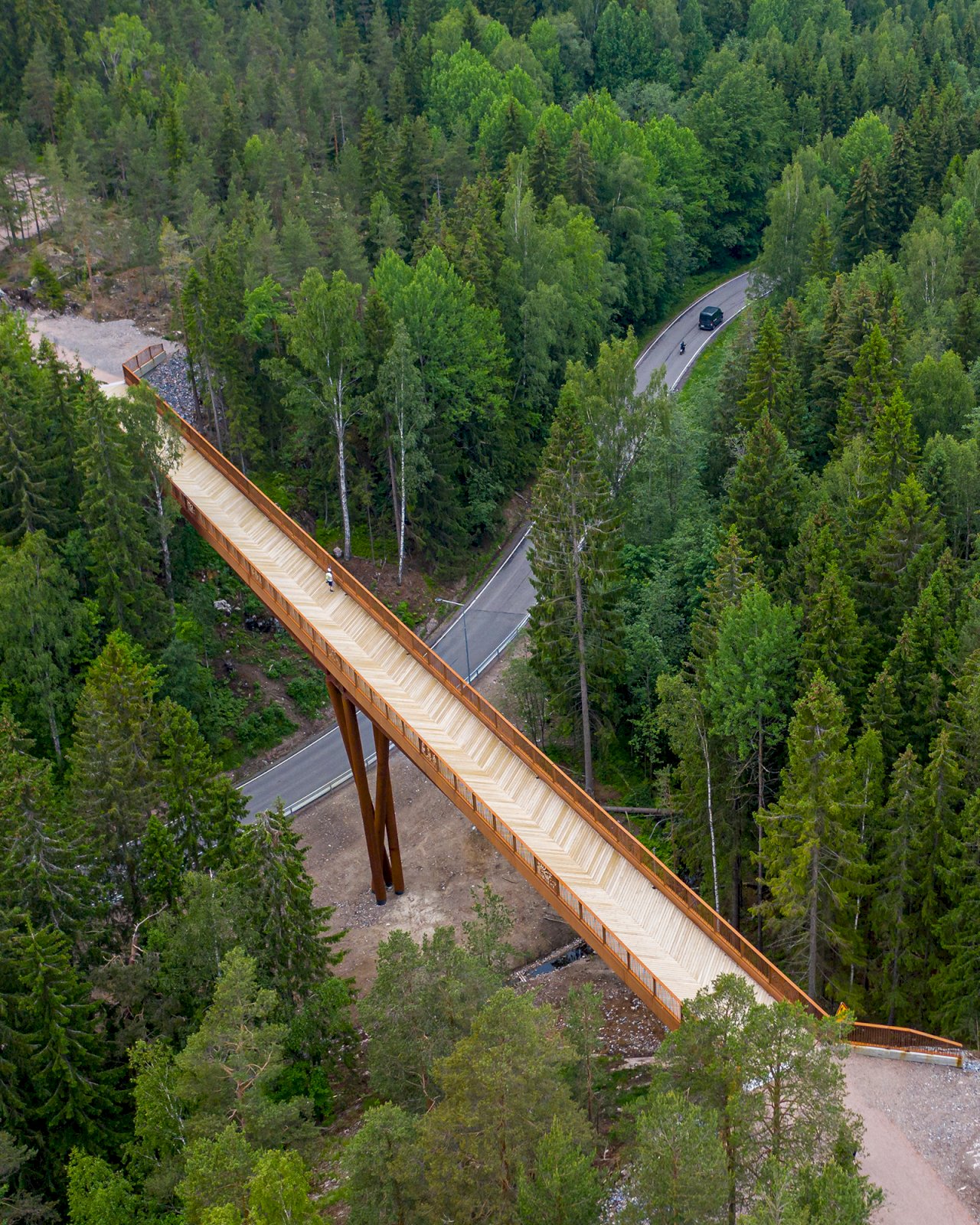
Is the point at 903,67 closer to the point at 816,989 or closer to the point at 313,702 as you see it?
the point at 313,702

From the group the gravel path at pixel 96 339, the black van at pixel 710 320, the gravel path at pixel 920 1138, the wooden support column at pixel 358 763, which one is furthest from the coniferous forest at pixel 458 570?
the wooden support column at pixel 358 763

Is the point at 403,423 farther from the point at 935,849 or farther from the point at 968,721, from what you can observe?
the point at 935,849

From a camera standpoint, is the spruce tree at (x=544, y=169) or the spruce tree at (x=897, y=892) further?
the spruce tree at (x=544, y=169)

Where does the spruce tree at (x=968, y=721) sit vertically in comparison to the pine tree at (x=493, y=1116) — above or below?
below

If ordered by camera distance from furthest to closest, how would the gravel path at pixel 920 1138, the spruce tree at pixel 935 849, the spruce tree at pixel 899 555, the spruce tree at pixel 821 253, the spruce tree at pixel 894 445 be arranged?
1. the spruce tree at pixel 821 253
2. the spruce tree at pixel 894 445
3. the spruce tree at pixel 899 555
4. the spruce tree at pixel 935 849
5. the gravel path at pixel 920 1138

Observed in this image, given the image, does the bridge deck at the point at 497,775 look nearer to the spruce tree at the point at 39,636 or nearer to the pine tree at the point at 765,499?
the spruce tree at the point at 39,636

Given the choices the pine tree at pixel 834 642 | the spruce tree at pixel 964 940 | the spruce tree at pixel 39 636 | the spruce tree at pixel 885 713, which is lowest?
the spruce tree at pixel 964 940

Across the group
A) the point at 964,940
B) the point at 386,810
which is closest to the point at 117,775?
the point at 386,810

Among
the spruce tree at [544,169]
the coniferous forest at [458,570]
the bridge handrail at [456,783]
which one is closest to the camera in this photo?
the coniferous forest at [458,570]

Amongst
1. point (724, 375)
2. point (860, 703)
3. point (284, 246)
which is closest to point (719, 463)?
point (724, 375)
